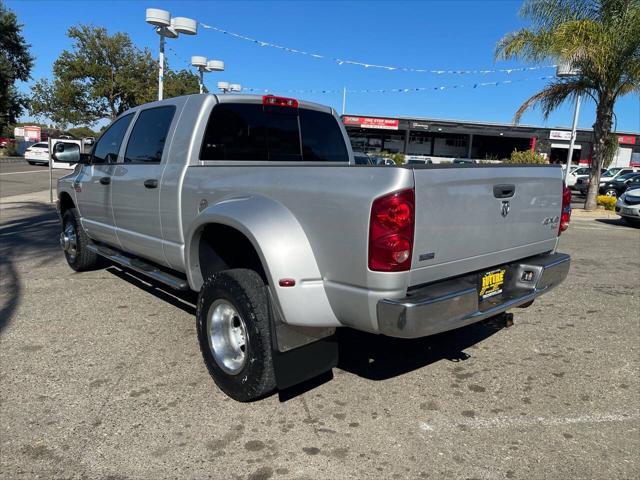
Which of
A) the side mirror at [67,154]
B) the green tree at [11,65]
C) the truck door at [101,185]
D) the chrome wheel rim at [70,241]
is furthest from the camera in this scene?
the green tree at [11,65]

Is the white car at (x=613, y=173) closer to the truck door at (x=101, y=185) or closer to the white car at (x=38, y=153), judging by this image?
the truck door at (x=101, y=185)

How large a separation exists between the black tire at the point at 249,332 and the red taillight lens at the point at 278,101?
66.5 inches

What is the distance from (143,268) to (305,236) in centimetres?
226

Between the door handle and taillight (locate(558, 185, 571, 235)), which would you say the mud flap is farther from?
taillight (locate(558, 185, 571, 235))

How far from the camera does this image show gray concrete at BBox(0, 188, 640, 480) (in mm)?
2695

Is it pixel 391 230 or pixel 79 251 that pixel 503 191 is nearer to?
pixel 391 230

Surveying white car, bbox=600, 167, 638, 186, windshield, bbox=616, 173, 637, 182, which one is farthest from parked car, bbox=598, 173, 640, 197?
white car, bbox=600, 167, 638, 186

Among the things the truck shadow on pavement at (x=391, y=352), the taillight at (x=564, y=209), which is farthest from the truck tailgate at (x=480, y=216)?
the truck shadow on pavement at (x=391, y=352)

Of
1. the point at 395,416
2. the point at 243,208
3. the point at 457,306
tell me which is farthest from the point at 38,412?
the point at 457,306

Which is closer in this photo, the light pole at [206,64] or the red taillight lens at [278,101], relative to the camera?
the red taillight lens at [278,101]

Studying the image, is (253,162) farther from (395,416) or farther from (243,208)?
(395,416)

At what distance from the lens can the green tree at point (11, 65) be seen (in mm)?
36281

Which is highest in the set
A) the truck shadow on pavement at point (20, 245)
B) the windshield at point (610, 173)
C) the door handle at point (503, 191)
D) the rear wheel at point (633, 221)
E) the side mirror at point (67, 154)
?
the side mirror at point (67, 154)

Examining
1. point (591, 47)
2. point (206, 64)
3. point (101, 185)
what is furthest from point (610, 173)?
point (101, 185)
